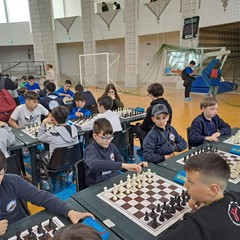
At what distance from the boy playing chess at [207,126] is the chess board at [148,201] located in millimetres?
1297

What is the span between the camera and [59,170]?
298cm

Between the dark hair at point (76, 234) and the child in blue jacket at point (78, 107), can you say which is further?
the child in blue jacket at point (78, 107)

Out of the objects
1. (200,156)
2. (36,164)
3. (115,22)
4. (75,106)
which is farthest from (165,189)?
(115,22)

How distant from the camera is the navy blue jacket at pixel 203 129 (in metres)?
2.95

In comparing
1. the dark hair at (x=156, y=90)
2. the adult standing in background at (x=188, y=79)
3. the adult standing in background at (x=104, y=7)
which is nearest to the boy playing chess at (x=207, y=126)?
the dark hair at (x=156, y=90)

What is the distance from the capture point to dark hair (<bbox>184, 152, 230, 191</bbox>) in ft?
3.85

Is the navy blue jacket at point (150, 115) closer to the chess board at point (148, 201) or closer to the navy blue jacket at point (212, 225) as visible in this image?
the chess board at point (148, 201)

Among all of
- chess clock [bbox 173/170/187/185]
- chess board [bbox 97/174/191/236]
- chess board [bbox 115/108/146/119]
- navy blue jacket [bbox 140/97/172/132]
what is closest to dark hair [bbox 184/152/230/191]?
chess board [bbox 97/174/191/236]

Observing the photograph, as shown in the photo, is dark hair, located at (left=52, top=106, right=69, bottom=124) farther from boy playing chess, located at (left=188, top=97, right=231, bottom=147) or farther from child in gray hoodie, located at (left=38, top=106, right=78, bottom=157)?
boy playing chess, located at (left=188, top=97, right=231, bottom=147)

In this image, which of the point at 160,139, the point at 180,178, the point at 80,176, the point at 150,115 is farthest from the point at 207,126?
the point at 80,176

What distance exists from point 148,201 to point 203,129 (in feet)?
5.88

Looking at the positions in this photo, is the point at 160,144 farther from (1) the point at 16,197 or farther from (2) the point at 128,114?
(2) the point at 128,114

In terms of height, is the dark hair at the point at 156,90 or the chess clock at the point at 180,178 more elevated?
the dark hair at the point at 156,90

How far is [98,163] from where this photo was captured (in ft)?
6.56
